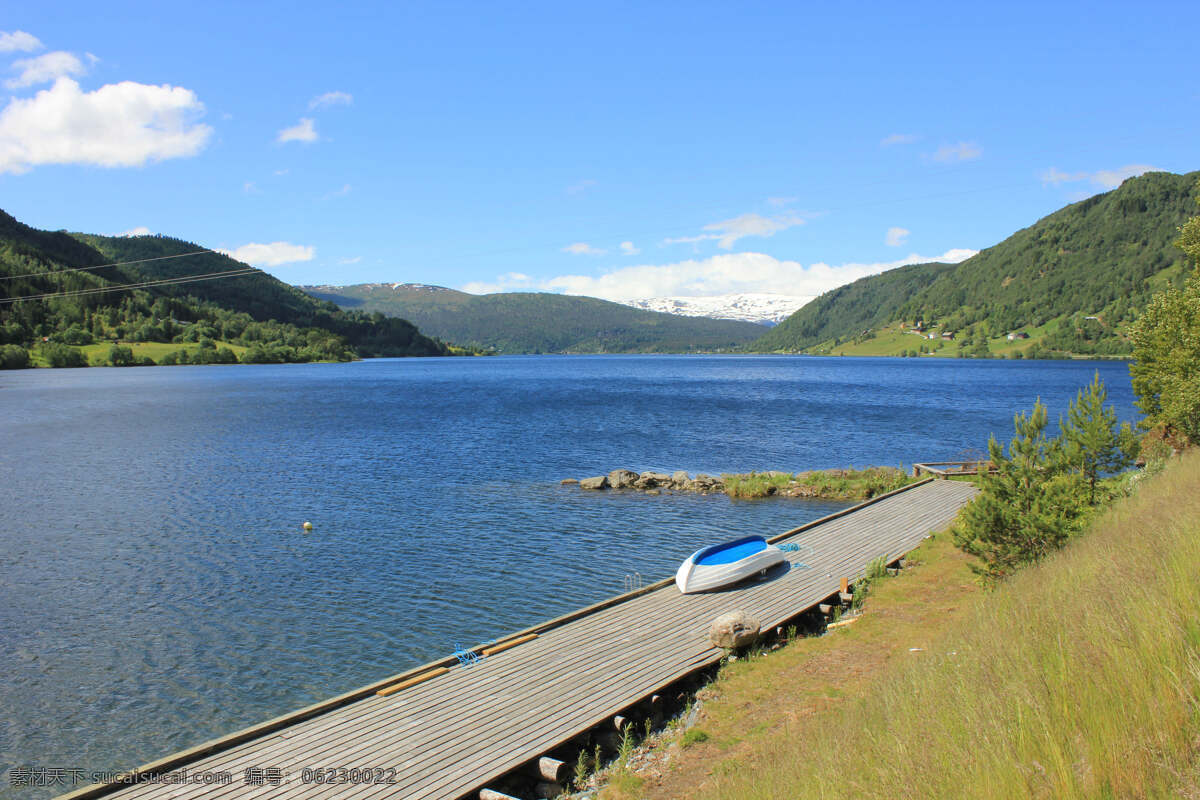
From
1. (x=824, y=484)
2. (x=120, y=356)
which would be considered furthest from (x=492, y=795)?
(x=120, y=356)

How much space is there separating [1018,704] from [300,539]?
93.8ft

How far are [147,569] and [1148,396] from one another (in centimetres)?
4781

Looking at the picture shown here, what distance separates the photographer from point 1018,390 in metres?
113

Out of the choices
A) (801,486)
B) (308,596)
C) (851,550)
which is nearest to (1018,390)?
(801,486)

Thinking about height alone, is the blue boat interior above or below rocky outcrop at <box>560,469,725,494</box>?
above

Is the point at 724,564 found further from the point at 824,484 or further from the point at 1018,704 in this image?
the point at 824,484

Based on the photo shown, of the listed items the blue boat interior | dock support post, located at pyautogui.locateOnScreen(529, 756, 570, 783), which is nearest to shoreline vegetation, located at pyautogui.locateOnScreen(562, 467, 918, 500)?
the blue boat interior

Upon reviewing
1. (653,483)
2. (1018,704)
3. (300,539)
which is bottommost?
(300,539)

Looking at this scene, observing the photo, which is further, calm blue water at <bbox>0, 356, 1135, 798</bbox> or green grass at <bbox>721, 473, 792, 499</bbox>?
green grass at <bbox>721, 473, 792, 499</bbox>

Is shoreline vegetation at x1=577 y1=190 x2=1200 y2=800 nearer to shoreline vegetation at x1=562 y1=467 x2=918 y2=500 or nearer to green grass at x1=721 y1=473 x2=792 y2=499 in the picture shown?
shoreline vegetation at x1=562 y1=467 x2=918 y2=500

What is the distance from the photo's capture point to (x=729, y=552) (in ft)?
69.3

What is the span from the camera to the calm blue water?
1689 centimetres

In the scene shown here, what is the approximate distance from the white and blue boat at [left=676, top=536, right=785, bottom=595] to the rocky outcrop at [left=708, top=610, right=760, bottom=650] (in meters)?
3.01

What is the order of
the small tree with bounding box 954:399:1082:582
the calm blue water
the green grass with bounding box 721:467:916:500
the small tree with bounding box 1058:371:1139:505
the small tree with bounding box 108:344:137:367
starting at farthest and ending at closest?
the small tree with bounding box 108:344:137:367
the green grass with bounding box 721:467:916:500
the small tree with bounding box 1058:371:1139:505
the small tree with bounding box 954:399:1082:582
the calm blue water
